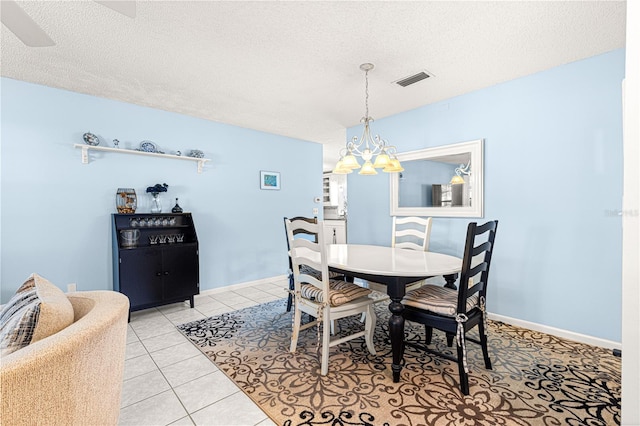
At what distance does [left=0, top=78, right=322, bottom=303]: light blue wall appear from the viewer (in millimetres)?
2750

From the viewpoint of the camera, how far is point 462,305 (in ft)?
5.87

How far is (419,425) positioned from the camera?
152 centimetres

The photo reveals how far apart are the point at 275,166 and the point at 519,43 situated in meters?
3.40

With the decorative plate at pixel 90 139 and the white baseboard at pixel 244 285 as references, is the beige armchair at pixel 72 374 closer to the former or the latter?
the decorative plate at pixel 90 139

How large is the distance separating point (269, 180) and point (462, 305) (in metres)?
3.47

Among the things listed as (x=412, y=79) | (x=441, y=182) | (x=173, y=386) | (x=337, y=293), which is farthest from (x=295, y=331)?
(x=412, y=79)

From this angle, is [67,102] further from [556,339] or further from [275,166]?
[556,339]

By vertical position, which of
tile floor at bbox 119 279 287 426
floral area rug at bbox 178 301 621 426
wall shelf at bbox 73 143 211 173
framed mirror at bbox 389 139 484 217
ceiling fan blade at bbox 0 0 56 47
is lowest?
tile floor at bbox 119 279 287 426

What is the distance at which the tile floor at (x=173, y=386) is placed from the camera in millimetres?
1616

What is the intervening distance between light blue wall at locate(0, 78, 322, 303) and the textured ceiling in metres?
0.28

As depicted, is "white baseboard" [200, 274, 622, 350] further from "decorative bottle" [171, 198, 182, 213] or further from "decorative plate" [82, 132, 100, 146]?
"decorative plate" [82, 132, 100, 146]

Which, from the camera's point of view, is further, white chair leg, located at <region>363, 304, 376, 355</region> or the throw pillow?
white chair leg, located at <region>363, 304, 376, 355</region>

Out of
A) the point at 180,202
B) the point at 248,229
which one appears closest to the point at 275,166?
the point at 248,229

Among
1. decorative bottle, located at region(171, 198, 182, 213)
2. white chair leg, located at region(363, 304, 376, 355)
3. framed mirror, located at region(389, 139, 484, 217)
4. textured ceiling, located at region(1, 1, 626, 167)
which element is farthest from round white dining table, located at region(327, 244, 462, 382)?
decorative bottle, located at region(171, 198, 182, 213)
